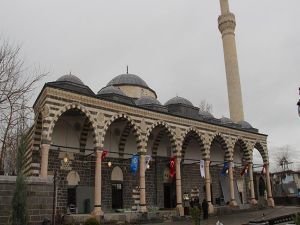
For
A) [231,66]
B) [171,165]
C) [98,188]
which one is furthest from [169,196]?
[231,66]

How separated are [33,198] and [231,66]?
2692cm

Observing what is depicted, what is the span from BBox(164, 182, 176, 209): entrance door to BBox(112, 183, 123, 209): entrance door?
12.3 feet

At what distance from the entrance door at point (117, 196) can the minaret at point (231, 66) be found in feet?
53.2

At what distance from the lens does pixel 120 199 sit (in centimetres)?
2086

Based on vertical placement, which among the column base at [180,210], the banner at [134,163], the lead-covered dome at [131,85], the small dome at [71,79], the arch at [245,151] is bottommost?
the column base at [180,210]

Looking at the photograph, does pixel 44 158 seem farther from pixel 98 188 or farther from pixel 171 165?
pixel 171 165

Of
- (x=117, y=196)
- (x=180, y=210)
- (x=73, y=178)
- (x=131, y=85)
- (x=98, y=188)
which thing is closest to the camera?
(x=98, y=188)

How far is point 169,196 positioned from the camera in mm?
23781

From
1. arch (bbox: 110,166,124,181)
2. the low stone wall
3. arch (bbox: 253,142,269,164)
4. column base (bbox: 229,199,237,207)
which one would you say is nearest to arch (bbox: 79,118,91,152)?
arch (bbox: 110,166,124,181)

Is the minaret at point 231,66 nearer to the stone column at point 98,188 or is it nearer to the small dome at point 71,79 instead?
the small dome at point 71,79

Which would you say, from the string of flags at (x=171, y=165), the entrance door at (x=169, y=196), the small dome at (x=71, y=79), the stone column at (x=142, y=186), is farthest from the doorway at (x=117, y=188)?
the small dome at (x=71, y=79)

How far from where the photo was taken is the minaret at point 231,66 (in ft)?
111

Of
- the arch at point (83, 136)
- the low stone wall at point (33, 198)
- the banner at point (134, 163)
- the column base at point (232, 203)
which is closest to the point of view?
the low stone wall at point (33, 198)

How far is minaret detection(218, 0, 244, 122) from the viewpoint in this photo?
3369cm
